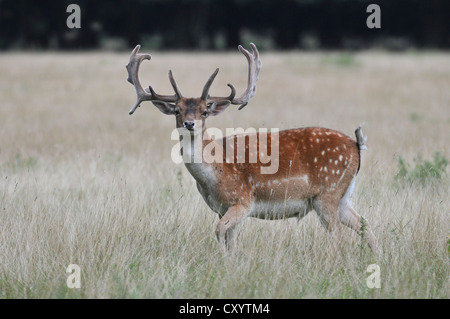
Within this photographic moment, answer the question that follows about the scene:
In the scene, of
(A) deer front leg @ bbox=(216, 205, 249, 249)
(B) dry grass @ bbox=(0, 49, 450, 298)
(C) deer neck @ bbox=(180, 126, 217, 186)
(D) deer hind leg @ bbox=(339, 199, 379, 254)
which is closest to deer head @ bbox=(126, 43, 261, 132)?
(C) deer neck @ bbox=(180, 126, 217, 186)

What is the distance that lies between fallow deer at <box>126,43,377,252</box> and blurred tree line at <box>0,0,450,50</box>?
3501 centimetres

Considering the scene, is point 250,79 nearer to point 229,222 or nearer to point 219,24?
point 229,222

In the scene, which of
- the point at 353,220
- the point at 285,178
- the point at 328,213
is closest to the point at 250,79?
the point at 285,178

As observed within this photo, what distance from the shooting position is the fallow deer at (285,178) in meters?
5.66

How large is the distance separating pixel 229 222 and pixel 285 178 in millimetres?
586

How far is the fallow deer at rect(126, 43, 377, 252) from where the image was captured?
566 cm

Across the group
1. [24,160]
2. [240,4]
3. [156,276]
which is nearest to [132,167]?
[24,160]

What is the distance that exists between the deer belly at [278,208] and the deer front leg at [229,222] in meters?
0.17

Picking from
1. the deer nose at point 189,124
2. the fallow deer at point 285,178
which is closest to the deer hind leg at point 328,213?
the fallow deer at point 285,178

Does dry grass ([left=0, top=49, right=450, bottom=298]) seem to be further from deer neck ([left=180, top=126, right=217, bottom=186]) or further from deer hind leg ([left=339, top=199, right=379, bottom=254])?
deer neck ([left=180, top=126, right=217, bottom=186])

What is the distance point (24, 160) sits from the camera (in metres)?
9.18

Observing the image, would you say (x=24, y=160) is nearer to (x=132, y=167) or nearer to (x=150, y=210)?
(x=132, y=167)

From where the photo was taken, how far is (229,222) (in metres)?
5.47
